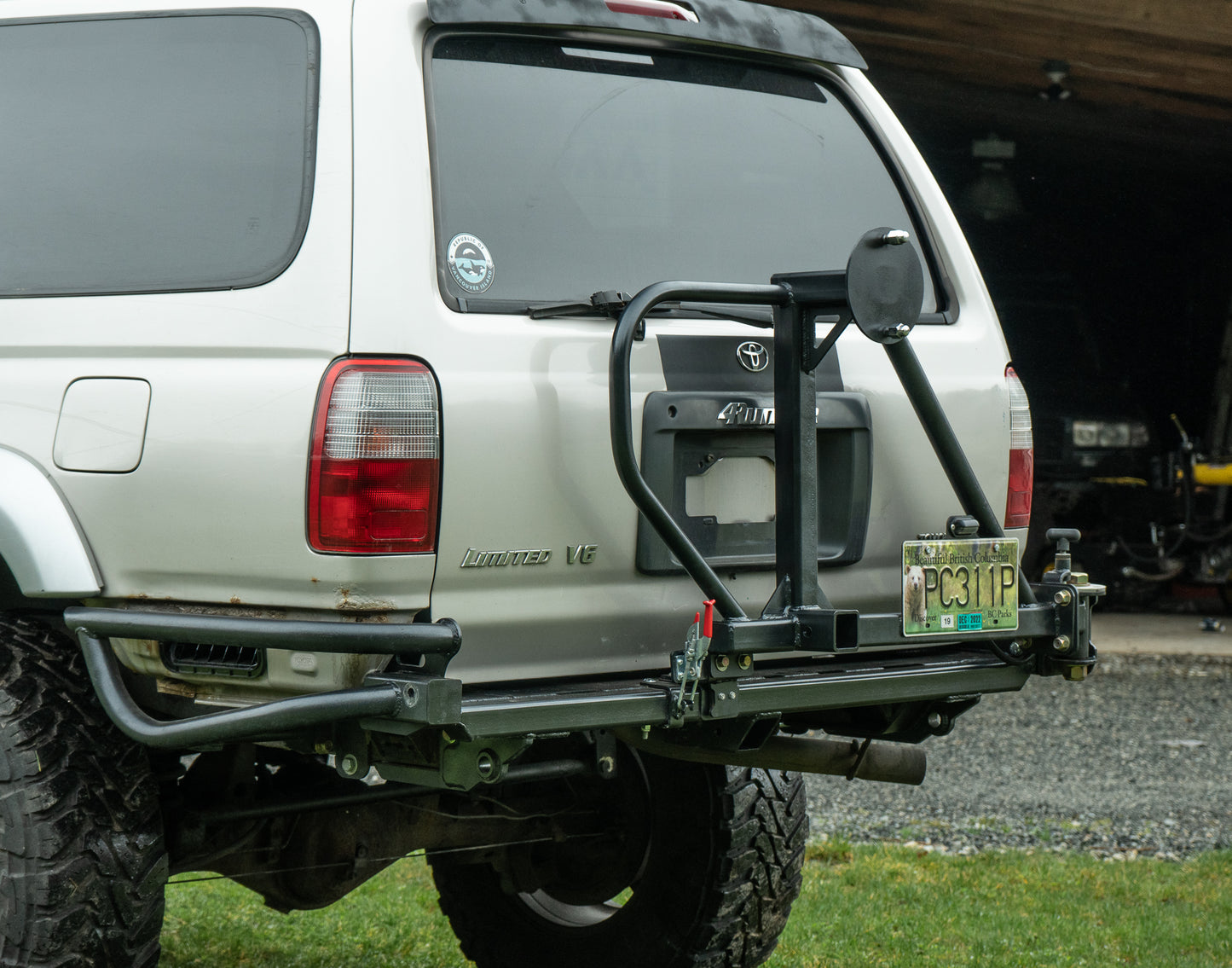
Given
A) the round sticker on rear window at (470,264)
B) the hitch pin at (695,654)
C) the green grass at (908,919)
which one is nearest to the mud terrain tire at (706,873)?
the green grass at (908,919)

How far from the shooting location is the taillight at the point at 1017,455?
362 cm

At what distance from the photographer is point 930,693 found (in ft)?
11.0

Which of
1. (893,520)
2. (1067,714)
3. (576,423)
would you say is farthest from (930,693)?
(1067,714)

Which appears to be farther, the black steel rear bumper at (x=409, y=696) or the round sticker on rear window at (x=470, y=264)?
the round sticker on rear window at (x=470, y=264)

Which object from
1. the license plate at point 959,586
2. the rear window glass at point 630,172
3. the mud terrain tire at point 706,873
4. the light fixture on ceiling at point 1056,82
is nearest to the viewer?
the rear window glass at point 630,172

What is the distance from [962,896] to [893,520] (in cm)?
253

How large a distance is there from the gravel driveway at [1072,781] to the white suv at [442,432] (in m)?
3.11

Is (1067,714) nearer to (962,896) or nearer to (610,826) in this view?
(962,896)

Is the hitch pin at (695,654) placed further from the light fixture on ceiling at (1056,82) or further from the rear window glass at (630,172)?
the light fixture on ceiling at (1056,82)

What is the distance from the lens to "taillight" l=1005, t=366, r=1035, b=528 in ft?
11.9

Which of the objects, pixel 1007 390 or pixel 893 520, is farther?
pixel 1007 390

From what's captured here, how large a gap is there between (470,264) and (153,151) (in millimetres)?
697

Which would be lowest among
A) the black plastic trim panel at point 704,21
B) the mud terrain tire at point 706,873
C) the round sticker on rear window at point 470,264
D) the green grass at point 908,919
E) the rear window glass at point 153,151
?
the green grass at point 908,919

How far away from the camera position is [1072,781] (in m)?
7.43
